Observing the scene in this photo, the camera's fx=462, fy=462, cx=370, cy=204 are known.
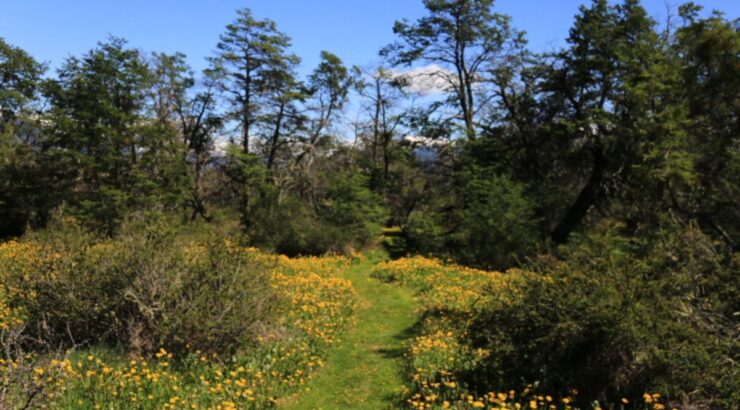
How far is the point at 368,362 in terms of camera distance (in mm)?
8812

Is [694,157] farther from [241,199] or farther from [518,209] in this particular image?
[241,199]

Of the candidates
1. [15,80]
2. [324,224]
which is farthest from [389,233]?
[15,80]

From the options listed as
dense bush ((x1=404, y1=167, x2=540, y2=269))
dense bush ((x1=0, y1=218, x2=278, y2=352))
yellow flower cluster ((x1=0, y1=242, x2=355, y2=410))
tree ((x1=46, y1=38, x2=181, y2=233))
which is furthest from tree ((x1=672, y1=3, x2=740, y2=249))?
tree ((x1=46, y1=38, x2=181, y2=233))

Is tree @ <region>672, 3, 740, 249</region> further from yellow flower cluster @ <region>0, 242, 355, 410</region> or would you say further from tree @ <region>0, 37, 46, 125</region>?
tree @ <region>0, 37, 46, 125</region>

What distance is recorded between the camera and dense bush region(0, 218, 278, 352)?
24.9 feet

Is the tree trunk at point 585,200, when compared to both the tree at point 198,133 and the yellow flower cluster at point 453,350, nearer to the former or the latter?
the yellow flower cluster at point 453,350

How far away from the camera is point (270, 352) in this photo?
8281mm

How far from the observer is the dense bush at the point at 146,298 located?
24.9 ft

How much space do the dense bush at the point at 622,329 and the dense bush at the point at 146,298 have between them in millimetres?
4118

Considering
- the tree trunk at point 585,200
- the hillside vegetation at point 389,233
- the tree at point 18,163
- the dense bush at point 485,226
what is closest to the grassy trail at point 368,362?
the hillside vegetation at point 389,233

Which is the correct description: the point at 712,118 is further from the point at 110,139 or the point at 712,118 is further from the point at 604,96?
the point at 110,139

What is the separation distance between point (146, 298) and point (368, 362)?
4110 millimetres

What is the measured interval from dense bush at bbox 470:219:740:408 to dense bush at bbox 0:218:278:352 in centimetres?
412

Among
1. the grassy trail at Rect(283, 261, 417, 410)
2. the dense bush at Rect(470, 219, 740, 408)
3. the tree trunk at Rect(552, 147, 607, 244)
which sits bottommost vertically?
the grassy trail at Rect(283, 261, 417, 410)
